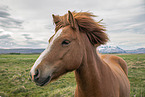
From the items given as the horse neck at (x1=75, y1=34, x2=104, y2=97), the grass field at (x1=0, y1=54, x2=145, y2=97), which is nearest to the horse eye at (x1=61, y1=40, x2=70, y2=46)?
the horse neck at (x1=75, y1=34, x2=104, y2=97)

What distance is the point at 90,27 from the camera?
2199mm

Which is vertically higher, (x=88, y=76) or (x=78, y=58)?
(x=78, y=58)

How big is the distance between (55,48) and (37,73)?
1.70 ft

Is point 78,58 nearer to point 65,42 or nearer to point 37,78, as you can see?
point 65,42

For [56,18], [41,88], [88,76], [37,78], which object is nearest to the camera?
[37,78]

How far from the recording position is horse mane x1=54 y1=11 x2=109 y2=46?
7.14 ft

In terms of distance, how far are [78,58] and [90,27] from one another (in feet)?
2.57

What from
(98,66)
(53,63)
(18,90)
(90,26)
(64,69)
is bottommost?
(18,90)

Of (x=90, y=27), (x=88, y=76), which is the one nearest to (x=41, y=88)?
(x=88, y=76)

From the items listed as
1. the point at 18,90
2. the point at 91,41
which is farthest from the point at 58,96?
the point at 91,41

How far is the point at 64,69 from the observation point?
1.85 metres

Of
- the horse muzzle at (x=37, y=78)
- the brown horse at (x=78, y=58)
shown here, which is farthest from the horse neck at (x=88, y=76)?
the horse muzzle at (x=37, y=78)

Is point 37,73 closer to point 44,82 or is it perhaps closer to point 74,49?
point 44,82

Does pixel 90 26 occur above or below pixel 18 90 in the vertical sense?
above
